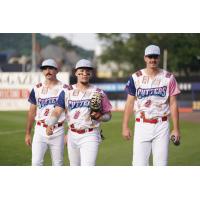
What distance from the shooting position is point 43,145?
22.0 feet

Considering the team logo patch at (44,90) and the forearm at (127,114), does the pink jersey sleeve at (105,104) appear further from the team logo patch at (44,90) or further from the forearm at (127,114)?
the team logo patch at (44,90)

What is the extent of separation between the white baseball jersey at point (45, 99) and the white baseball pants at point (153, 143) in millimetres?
1236

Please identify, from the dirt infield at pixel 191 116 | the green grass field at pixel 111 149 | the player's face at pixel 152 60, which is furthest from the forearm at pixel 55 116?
the dirt infield at pixel 191 116

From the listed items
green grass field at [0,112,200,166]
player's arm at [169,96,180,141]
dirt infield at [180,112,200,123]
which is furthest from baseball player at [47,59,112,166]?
dirt infield at [180,112,200,123]

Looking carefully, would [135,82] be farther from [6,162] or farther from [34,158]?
[6,162]

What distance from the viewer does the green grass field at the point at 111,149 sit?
9.89m

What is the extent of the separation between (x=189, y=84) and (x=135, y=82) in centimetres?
1433

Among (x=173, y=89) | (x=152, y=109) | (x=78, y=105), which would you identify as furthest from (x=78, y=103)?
(x=173, y=89)

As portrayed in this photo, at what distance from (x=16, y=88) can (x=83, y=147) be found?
1307cm

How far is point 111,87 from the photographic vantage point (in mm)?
21797

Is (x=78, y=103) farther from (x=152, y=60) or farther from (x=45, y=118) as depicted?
(x=152, y=60)

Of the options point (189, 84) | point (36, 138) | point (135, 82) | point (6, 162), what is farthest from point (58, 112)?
point (189, 84)

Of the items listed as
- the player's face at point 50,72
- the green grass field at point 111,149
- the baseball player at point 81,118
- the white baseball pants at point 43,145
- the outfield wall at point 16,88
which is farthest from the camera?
the outfield wall at point 16,88
